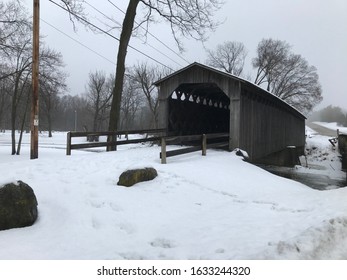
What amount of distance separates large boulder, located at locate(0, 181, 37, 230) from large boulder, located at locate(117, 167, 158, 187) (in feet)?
7.31

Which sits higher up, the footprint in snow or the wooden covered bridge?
the wooden covered bridge

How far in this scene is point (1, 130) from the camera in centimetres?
6266

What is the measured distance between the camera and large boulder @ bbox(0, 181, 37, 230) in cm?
452

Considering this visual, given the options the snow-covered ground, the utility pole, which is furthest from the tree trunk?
the snow-covered ground

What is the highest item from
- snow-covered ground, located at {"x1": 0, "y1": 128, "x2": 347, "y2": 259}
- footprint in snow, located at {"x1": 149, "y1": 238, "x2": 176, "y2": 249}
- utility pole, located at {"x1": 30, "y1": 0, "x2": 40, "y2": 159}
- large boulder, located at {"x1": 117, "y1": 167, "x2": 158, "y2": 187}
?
utility pole, located at {"x1": 30, "y1": 0, "x2": 40, "y2": 159}

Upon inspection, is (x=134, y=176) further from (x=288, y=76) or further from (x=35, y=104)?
(x=288, y=76)

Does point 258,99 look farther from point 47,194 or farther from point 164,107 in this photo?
point 47,194

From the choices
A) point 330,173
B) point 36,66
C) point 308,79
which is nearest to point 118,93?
point 36,66

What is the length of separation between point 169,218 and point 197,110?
13.0 m

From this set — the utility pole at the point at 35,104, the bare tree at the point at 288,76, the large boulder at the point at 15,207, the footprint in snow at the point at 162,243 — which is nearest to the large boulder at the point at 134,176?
the large boulder at the point at 15,207

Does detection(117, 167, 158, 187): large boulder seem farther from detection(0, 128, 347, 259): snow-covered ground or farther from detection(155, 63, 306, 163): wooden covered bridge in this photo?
detection(155, 63, 306, 163): wooden covered bridge

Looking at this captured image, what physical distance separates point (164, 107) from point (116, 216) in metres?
10.2

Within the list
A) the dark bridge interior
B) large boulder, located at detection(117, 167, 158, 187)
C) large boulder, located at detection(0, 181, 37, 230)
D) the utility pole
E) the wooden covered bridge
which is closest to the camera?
large boulder, located at detection(0, 181, 37, 230)
